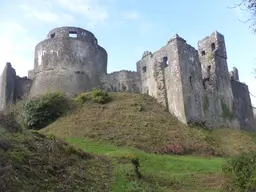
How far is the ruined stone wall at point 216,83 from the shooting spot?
31609 millimetres

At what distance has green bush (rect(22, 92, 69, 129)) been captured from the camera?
28397mm

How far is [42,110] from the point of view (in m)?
28.9

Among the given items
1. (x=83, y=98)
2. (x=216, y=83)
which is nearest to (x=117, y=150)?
(x=83, y=98)

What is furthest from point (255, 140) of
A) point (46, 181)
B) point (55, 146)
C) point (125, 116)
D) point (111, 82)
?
point (46, 181)

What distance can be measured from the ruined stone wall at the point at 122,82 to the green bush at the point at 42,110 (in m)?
8.34

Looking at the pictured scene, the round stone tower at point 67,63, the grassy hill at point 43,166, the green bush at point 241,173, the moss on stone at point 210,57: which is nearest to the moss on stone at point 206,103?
the moss on stone at point 210,57

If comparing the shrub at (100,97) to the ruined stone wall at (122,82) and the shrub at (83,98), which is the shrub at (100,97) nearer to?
the shrub at (83,98)

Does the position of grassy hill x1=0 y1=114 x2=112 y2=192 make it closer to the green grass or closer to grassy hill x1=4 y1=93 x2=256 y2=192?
grassy hill x1=4 y1=93 x2=256 y2=192

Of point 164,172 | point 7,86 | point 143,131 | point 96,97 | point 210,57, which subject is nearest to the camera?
point 164,172

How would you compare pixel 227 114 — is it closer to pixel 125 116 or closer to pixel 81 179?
pixel 125 116

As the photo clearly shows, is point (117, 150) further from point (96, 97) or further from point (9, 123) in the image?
point (96, 97)

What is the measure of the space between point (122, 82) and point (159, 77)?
232 inches

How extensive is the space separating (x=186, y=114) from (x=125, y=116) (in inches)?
197

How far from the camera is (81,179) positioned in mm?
11992
